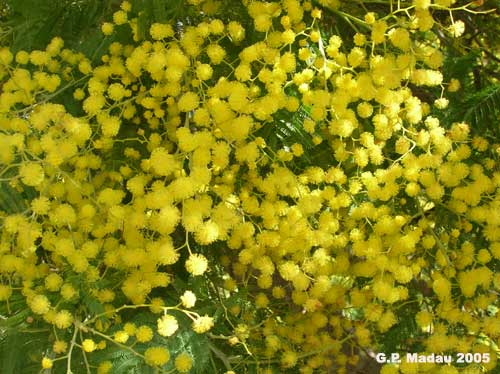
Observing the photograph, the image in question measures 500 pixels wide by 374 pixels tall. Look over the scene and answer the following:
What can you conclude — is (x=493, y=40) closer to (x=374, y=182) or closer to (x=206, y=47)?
(x=374, y=182)

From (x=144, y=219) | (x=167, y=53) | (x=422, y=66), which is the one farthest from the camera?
(x=422, y=66)

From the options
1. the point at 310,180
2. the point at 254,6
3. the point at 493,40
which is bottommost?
the point at 493,40

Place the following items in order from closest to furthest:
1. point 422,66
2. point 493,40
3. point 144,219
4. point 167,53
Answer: point 144,219
point 167,53
point 422,66
point 493,40

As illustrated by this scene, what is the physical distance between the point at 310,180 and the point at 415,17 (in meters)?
0.53

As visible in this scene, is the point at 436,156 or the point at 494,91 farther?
the point at 494,91

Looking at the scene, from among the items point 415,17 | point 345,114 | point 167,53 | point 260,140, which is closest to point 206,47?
point 167,53

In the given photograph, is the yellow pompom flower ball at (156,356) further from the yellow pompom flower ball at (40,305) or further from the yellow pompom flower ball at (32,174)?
the yellow pompom flower ball at (32,174)

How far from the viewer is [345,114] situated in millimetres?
1703

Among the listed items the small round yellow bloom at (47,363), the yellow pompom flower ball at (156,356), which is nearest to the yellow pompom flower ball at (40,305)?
the small round yellow bloom at (47,363)

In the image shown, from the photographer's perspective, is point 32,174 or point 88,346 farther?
point 32,174

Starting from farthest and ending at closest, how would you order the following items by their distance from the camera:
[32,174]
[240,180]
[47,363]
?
1. [240,180]
2. [32,174]
3. [47,363]

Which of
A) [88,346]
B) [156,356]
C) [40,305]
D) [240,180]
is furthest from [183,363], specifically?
[240,180]

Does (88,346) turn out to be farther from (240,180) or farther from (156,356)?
(240,180)

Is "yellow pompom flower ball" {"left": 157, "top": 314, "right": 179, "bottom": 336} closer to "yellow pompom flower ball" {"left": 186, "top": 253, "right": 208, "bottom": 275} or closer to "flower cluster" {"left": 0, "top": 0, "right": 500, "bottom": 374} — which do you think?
"flower cluster" {"left": 0, "top": 0, "right": 500, "bottom": 374}
